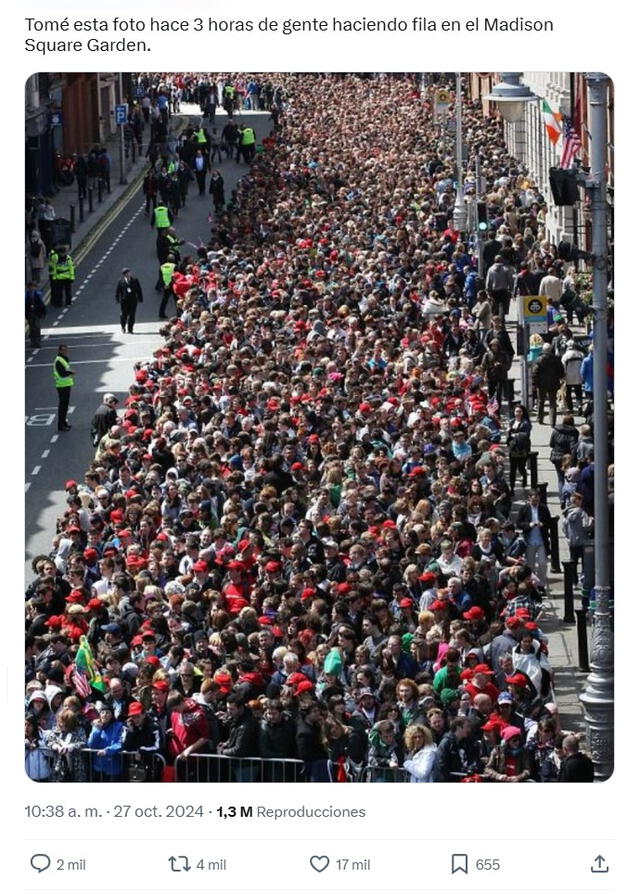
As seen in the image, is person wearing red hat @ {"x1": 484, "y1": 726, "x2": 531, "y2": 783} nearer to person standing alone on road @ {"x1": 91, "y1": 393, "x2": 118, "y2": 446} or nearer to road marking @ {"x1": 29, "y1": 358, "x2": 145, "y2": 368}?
person standing alone on road @ {"x1": 91, "y1": 393, "x2": 118, "y2": 446}

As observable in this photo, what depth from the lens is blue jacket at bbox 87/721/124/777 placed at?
48.4ft

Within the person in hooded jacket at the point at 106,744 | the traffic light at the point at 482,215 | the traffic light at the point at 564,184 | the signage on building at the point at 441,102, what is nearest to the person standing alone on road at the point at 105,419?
the traffic light at the point at 482,215

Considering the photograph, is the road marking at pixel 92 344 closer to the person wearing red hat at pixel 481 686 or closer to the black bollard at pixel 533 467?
the black bollard at pixel 533 467

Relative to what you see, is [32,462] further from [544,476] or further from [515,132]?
[515,132]

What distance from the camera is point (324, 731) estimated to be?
1514cm

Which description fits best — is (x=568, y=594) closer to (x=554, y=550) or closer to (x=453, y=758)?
(x=554, y=550)

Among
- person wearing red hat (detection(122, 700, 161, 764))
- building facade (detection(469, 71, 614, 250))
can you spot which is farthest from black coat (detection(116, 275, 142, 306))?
person wearing red hat (detection(122, 700, 161, 764))

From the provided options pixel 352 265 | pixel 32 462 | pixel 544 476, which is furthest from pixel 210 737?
pixel 352 265
